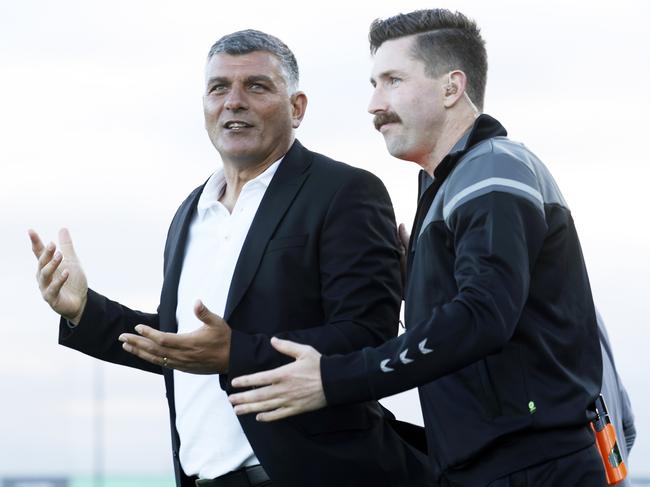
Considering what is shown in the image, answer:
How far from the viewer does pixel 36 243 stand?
12.4ft

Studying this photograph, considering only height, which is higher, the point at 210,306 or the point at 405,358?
the point at 210,306

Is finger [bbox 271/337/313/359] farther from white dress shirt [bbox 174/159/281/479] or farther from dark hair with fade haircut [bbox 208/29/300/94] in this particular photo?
dark hair with fade haircut [bbox 208/29/300/94]

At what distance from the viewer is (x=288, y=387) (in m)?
2.74

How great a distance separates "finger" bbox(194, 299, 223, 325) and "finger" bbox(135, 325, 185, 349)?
0.26 feet

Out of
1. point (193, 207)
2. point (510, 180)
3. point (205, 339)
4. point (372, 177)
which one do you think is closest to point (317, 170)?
point (372, 177)

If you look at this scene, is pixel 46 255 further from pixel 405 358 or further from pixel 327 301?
pixel 405 358

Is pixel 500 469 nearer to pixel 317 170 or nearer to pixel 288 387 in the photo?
pixel 288 387

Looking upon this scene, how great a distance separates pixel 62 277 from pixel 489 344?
5.47ft

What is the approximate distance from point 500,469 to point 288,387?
1.86ft

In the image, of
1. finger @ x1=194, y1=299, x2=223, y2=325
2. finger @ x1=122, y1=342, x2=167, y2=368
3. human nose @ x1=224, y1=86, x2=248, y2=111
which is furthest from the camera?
human nose @ x1=224, y1=86, x2=248, y2=111

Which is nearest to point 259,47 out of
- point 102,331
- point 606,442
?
point 102,331

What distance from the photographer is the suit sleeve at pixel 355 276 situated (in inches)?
134

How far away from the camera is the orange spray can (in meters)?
2.94

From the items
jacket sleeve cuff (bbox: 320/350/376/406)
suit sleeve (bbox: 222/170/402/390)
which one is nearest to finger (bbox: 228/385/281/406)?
jacket sleeve cuff (bbox: 320/350/376/406)
